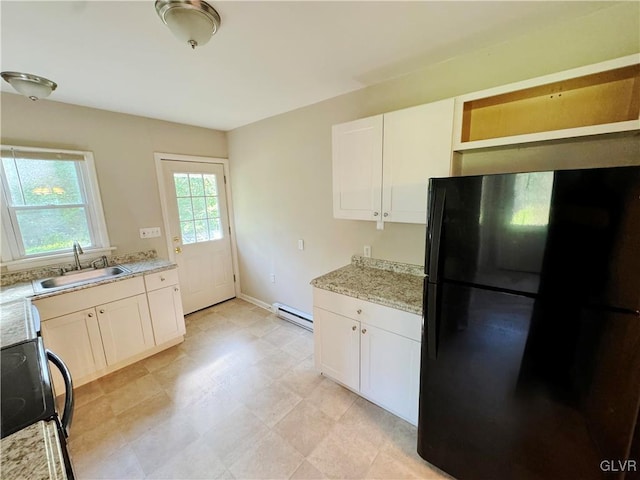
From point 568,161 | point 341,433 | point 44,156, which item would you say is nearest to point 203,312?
point 44,156

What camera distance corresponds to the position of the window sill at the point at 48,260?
2.14 metres

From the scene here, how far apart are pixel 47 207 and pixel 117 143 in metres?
0.86

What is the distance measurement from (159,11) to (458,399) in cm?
231

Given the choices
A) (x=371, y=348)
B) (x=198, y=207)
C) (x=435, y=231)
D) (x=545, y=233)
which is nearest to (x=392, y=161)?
(x=435, y=231)

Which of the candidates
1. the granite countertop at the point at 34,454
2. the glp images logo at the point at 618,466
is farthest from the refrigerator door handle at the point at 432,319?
the granite countertop at the point at 34,454

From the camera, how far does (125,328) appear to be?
7.68 ft

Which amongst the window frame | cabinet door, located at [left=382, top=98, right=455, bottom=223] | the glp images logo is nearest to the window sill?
the window frame

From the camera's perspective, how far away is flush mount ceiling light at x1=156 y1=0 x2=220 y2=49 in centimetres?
112

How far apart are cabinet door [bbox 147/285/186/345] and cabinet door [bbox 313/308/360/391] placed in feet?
5.23

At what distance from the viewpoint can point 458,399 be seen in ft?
4.22

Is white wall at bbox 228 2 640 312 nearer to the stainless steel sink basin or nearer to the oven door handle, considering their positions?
the stainless steel sink basin

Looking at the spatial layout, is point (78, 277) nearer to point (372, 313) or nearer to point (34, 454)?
point (34, 454)

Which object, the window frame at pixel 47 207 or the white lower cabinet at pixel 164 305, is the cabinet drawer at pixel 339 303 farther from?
the window frame at pixel 47 207

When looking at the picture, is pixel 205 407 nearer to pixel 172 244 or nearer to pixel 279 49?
pixel 172 244
